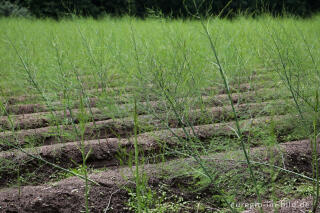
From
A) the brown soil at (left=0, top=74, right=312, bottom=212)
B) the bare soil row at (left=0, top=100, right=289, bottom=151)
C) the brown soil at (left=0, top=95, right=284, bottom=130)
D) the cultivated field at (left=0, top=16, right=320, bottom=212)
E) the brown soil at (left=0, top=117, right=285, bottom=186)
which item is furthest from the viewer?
the brown soil at (left=0, top=95, right=284, bottom=130)

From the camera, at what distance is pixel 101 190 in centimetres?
193

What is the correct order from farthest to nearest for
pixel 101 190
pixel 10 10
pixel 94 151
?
pixel 10 10 → pixel 94 151 → pixel 101 190

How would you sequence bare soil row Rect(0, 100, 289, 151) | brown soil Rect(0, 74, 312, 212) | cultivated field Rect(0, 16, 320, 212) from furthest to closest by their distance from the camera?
1. bare soil row Rect(0, 100, 289, 151)
2. brown soil Rect(0, 74, 312, 212)
3. cultivated field Rect(0, 16, 320, 212)

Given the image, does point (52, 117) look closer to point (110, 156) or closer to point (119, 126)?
point (119, 126)

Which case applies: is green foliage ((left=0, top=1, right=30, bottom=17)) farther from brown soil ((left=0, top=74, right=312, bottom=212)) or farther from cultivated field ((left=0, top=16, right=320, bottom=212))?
brown soil ((left=0, top=74, right=312, bottom=212))

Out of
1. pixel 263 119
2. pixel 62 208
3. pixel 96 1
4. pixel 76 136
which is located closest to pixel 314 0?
pixel 96 1

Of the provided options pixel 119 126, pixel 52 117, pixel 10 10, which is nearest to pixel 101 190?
pixel 119 126

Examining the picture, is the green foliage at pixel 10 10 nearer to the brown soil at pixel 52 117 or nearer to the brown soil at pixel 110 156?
the brown soil at pixel 110 156

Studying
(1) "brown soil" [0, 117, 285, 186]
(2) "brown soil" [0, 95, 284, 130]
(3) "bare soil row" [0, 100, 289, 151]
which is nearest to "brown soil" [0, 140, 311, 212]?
(1) "brown soil" [0, 117, 285, 186]

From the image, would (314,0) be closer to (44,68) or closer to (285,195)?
(44,68)

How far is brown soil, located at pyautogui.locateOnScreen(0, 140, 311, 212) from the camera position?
184 centimetres

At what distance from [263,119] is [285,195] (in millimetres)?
869

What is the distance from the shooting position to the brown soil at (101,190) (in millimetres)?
1844

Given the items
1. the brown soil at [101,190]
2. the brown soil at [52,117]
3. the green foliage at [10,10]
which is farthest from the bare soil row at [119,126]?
the green foliage at [10,10]
